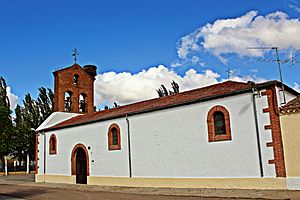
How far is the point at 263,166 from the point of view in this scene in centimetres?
1302

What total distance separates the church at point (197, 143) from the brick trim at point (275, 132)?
0.12ft

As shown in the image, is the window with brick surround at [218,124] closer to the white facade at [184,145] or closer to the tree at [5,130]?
the white facade at [184,145]

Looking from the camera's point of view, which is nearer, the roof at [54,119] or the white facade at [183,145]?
the white facade at [183,145]

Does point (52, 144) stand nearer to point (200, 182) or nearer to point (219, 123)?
point (200, 182)

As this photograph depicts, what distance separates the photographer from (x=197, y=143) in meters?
15.3

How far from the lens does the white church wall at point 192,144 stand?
540 inches

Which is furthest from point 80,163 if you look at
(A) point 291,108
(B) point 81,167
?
(A) point 291,108

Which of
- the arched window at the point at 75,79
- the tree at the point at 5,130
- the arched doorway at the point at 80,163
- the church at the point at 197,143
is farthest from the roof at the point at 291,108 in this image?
the tree at the point at 5,130

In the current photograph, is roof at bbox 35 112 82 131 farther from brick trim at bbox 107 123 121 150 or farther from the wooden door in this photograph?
brick trim at bbox 107 123 121 150

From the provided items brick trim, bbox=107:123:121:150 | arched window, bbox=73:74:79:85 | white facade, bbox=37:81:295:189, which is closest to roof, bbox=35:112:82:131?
arched window, bbox=73:74:79:85

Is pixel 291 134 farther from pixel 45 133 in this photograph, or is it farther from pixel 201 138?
pixel 45 133

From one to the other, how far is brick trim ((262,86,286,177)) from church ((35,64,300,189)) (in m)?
0.04

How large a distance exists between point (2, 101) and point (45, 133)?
52.6 ft

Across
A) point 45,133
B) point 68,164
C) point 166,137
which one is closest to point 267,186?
point 166,137
